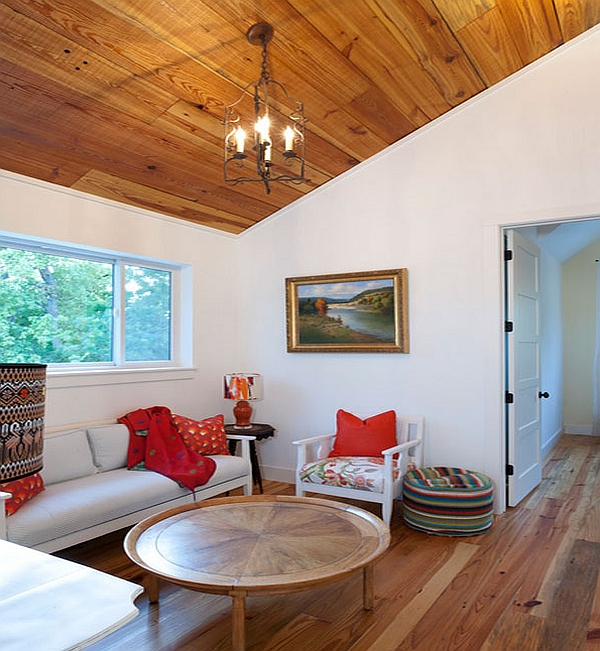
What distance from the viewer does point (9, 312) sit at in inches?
135

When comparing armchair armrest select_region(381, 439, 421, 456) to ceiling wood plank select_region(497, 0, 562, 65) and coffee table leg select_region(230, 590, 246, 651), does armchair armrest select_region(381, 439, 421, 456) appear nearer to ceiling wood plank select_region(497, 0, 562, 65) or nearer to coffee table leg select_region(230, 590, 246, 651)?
coffee table leg select_region(230, 590, 246, 651)

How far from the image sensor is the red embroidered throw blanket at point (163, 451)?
3.50m

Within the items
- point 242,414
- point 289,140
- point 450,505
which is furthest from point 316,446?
point 289,140

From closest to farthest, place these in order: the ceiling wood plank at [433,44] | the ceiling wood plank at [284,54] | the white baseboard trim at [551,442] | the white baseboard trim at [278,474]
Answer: the ceiling wood plank at [284,54] → the ceiling wood plank at [433,44] → the white baseboard trim at [278,474] → the white baseboard trim at [551,442]

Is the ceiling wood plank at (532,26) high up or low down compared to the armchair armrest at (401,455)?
up

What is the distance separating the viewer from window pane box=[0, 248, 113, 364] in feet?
11.3

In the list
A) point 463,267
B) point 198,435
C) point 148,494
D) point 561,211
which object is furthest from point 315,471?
point 561,211

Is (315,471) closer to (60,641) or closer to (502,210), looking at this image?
(502,210)

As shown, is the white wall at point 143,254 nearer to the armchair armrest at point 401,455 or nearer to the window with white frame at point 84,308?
the window with white frame at point 84,308

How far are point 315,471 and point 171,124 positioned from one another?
243cm

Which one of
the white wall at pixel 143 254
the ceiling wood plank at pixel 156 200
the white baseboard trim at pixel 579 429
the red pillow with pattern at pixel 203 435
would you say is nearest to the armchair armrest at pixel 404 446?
the red pillow with pattern at pixel 203 435

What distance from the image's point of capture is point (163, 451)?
3637 mm

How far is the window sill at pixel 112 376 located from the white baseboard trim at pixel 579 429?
5.40m

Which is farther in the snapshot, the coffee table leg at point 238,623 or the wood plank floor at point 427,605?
the wood plank floor at point 427,605
